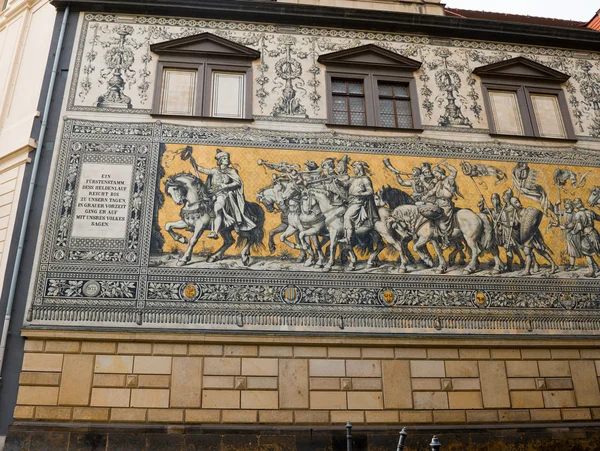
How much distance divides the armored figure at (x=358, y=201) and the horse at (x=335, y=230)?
0.24ft

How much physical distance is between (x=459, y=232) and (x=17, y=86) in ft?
24.9

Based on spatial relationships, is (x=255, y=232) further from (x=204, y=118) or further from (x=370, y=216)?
(x=204, y=118)

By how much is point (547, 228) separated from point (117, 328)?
643cm

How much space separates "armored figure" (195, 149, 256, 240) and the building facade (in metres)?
0.03

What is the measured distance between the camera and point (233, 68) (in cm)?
941

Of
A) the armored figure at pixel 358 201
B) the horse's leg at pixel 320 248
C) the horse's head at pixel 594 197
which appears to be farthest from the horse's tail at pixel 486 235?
the horse's leg at pixel 320 248

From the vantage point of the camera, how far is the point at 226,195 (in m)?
8.37

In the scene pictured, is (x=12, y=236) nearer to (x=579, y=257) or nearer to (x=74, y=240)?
(x=74, y=240)

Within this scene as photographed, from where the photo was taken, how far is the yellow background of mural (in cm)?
823

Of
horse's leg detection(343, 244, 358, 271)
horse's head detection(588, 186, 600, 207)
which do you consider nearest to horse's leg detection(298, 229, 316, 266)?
horse's leg detection(343, 244, 358, 271)

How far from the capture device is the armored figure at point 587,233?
873cm

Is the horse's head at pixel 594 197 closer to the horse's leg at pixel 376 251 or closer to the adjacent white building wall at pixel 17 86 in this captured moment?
the horse's leg at pixel 376 251

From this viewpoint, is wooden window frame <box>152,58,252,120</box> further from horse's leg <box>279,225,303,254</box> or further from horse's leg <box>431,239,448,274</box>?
horse's leg <box>431,239,448,274</box>

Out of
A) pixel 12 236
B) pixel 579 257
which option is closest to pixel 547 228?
pixel 579 257
